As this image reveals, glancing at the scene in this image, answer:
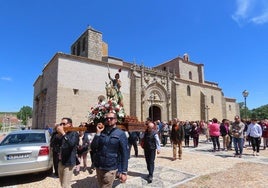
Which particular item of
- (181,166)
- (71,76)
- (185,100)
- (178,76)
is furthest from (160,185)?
(178,76)

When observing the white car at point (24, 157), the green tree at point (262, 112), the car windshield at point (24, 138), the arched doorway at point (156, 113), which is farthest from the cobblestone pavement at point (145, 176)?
the green tree at point (262, 112)

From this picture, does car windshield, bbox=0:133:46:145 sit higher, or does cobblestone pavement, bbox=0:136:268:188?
car windshield, bbox=0:133:46:145

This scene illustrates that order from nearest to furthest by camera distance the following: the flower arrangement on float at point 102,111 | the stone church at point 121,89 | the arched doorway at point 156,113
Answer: the flower arrangement on float at point 102,111 < the stone church at point 121,89 < the arched doorway at point 156,113

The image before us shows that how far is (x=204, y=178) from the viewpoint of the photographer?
19.5ft

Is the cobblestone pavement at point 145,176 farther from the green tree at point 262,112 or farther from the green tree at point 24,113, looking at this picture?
the green tree at point 24,113

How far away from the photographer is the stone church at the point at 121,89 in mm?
20047

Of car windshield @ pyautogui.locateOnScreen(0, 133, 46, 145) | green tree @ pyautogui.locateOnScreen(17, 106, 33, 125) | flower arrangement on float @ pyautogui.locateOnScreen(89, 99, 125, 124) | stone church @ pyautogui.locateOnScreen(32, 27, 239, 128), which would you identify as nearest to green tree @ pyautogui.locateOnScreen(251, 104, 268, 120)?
stone church @ pyautogui.locateOnScreen(32, 27, 239, 128)

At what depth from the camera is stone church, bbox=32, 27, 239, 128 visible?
20.0m

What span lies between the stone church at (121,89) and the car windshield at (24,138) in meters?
12.6

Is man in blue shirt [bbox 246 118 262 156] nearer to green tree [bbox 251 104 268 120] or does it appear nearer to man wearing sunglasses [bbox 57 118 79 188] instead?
man wearing sunglasses [bbox 57 118 79 188]

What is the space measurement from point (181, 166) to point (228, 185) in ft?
7.74

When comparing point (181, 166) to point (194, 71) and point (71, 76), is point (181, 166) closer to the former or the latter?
point (71, 76)

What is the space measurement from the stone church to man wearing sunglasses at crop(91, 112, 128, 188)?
16.9 m

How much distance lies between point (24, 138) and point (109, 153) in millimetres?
4744
